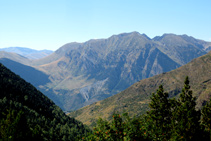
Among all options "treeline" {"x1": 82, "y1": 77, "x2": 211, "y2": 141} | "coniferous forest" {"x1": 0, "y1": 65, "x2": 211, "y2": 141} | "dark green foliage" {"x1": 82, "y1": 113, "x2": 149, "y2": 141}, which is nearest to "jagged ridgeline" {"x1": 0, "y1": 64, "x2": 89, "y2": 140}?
"coniferous forest" {"x1": 0, "y1": 65, "x2": 211, "y2": 141}

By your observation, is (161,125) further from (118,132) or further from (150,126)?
(118,132)

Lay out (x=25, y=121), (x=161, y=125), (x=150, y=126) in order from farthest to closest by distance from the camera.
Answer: (x=161, y=125) → (x=25, y=121) → (x=150, y=126)

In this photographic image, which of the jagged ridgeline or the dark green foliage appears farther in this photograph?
the jagged ridgeline

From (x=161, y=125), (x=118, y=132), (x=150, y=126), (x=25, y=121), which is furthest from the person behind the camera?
(x=161, y=125)

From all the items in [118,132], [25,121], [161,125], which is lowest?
[161,125]

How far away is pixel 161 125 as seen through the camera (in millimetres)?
61531

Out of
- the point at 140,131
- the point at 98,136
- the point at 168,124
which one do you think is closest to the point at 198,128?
the point at 168,124

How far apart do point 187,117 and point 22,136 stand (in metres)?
43.3

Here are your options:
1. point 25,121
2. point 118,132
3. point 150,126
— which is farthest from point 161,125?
point 25,121

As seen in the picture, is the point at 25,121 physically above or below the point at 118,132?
below

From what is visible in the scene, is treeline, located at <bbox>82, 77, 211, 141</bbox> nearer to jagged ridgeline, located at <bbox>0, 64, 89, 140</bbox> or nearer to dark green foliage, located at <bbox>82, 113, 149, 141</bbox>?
dark green foliage, located at <bbox>82, 113, 149, 141</bbox>

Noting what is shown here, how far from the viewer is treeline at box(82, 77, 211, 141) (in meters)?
34.9

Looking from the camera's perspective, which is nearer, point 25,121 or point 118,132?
point 118,132

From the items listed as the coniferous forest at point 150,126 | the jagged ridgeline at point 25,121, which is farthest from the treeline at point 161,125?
the jagged ridgeline at point 25,121
